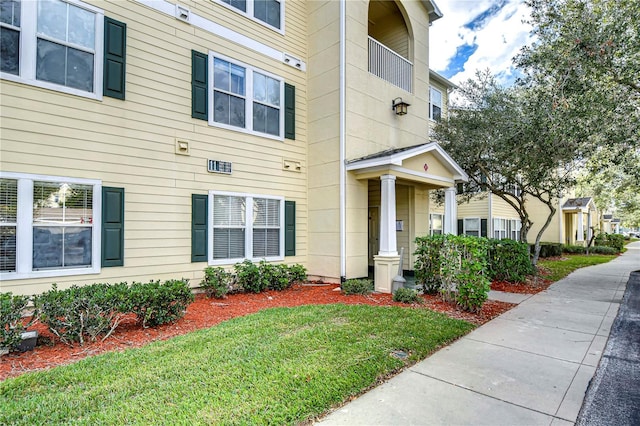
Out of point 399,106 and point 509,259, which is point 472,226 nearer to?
point 509,259

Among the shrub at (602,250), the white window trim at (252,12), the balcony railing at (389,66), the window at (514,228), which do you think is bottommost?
the shrub at (602,250)

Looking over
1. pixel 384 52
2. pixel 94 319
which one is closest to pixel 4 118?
pixel 94 319

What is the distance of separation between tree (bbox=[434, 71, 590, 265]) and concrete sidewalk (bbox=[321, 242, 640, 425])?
15.2 ft

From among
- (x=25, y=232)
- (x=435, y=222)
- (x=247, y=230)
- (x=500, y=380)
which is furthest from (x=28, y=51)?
(x=435, y=222)

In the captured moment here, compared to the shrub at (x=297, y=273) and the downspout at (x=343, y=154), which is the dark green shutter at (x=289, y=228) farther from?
the downspout at (x=343, y=154)

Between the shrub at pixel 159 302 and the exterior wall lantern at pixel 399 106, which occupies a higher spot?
the exterior wall lantern at pixel 399 106

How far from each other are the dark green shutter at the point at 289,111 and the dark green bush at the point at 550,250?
1586 centimetres

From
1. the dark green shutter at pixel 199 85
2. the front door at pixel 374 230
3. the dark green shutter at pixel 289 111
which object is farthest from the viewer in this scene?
the front door at pixel 374 230

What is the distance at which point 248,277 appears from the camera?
7.92 m

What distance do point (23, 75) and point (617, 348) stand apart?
9.98 metres

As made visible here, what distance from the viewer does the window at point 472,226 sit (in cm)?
1972

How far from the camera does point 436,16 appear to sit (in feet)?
38.9

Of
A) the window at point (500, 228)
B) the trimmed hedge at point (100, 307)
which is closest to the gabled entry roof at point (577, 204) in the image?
the window at point (500, 228)

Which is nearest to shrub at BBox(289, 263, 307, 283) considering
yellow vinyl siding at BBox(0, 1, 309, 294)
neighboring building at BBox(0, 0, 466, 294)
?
neighboring building at BBox(0, 0, 466, 294)
